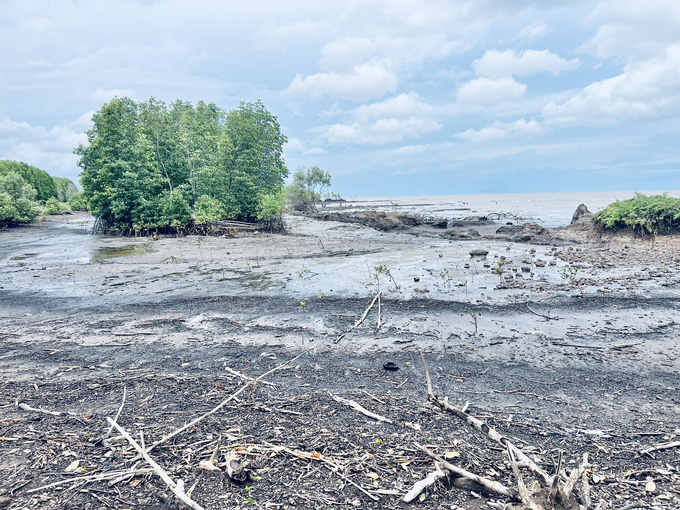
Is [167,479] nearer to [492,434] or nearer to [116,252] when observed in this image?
[492,434]

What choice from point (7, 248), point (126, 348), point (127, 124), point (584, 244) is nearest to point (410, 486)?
point (126, 348)

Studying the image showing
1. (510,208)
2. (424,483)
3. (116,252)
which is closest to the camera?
(424,483)

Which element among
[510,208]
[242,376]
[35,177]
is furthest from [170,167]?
[35,177]

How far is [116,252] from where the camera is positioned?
68.2 feet

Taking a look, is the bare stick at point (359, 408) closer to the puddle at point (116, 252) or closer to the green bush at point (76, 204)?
the puddle at point (116, 252)

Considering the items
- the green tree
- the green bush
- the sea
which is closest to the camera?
the sea

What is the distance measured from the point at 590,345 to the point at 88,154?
3678cm

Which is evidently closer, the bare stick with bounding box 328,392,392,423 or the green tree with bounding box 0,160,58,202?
the bare stick with bounding box 328,392,392,423

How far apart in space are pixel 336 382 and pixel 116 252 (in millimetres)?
19770

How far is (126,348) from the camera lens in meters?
6.68

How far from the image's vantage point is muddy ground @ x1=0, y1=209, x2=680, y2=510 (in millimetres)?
3172

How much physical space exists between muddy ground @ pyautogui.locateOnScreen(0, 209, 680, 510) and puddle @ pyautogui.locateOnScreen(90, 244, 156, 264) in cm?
663

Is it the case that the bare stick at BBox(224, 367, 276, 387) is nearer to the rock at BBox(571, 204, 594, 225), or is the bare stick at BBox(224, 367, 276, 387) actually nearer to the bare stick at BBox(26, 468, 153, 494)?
the bare stick at BBox(26, 468, 153, 494)

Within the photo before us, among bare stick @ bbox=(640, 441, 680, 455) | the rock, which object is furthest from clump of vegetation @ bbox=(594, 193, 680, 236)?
bare stick @ bbox=(640, 441, 680, 455)
